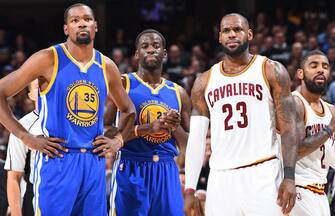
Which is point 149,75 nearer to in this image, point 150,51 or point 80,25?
point 150,51

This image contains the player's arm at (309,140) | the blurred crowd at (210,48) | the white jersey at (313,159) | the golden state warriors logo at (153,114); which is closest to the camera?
the player's arm at (309,140)

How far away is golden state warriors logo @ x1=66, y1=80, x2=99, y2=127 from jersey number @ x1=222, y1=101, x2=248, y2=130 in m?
0.95

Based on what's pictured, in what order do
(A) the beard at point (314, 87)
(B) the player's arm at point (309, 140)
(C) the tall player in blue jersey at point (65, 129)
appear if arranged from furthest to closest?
1. (A) the beard at point (314, 87)
2. (B) the player's arm at point (309, 140)
3. (C) the tall player in blue jersey at point (65, 129)

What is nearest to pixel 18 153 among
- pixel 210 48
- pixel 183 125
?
pixel 183 125

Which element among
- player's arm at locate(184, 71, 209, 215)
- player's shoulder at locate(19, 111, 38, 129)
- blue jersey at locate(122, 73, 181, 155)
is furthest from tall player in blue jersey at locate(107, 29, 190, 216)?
player's shoulder at locate(19, 111, 38, 129)

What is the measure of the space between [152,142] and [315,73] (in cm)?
A: 153

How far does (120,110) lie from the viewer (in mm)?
6164

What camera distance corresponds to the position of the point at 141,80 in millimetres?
6777

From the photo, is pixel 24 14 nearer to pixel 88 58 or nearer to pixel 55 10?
pixel 55 10

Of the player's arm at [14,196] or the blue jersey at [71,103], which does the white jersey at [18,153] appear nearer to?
the player's arm at [14,196]

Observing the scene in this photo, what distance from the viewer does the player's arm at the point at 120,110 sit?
18.3ft

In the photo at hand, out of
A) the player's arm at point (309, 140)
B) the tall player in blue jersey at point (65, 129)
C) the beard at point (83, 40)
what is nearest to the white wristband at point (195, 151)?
the tall player in blue jersey at point (65, 129)

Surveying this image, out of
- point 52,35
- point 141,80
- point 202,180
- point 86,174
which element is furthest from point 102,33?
point 86,174

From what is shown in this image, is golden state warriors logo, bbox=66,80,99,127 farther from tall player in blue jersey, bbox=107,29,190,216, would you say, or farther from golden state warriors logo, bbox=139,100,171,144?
golden state warriors logo, bbox=139,100,171,144
